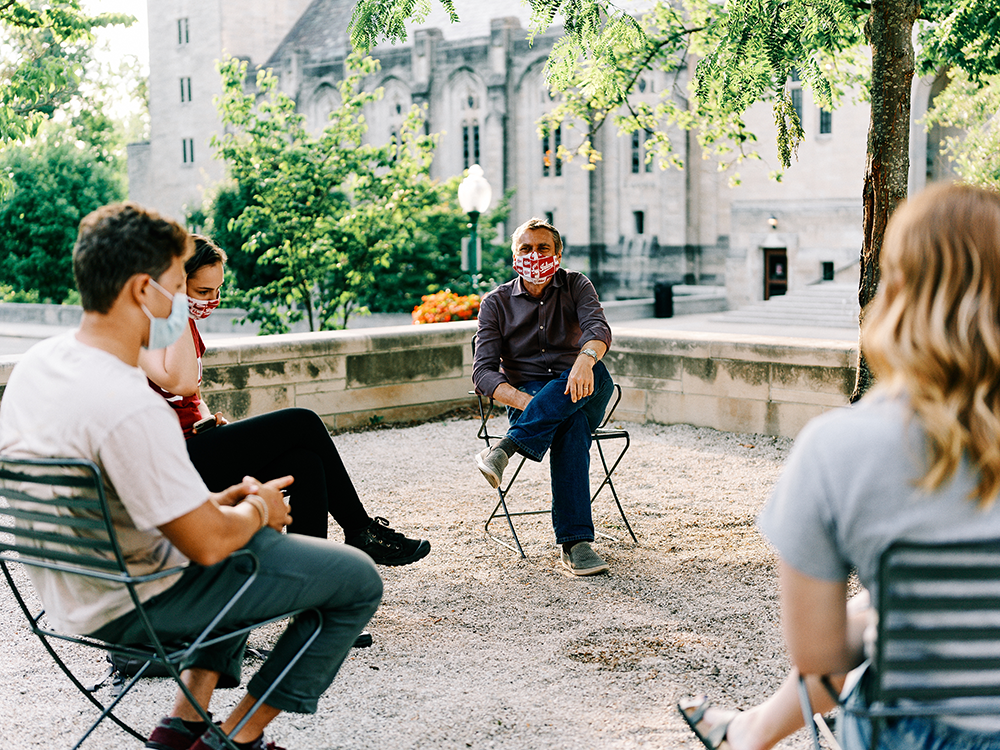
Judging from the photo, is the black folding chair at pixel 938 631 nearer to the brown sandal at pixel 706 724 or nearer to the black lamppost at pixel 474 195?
the brown sandal at pixel 706 724

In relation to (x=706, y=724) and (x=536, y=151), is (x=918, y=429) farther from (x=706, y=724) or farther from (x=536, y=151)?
(x=536, y=151)

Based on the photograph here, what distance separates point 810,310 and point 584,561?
23445mm

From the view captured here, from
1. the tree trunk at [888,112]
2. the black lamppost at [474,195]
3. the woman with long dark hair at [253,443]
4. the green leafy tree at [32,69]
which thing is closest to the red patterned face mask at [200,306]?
the woman with long dark hair at [253,443]

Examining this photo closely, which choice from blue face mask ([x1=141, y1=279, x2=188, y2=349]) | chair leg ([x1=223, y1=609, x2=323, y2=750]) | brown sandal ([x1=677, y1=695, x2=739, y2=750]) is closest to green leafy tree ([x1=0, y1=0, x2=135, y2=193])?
blue face mask ([x1=141, y1=279, x2=188, y2=349])

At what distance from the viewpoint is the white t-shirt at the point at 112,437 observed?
2154 millimetres

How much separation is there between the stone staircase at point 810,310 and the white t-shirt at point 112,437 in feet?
79.2

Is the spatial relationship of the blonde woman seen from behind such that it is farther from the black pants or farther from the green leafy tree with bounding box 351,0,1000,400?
the green leafy tree with bounding box 351,0,1000,400

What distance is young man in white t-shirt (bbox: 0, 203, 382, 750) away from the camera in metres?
2.17

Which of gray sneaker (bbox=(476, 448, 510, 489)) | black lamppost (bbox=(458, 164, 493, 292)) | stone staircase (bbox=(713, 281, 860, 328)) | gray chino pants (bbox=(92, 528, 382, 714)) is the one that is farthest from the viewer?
stone staircase (bbox=(713, 281, 860, 328))

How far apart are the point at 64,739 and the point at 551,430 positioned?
248cm

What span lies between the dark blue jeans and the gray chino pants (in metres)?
2.23

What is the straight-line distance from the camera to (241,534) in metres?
2.36

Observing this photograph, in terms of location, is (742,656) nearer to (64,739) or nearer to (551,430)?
(551,430)

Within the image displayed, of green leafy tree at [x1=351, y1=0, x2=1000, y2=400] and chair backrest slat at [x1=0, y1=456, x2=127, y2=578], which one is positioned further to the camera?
green leafy tree at [x1=351, y1=0, x2=1000, y2=400]
